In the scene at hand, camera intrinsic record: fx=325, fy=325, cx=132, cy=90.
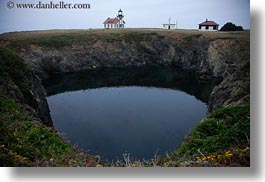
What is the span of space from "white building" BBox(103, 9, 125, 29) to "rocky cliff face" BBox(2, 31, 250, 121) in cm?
60

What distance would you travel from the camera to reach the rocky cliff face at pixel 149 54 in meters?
7.73

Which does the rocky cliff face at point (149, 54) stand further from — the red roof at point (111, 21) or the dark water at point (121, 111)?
the red roof at point (111, 21)

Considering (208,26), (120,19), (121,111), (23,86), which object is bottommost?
(121,111)

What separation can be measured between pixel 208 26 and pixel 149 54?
127 inches

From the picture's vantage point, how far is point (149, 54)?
10.3 meters

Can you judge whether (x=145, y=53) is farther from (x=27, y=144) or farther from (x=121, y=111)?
(x=27, y=144)

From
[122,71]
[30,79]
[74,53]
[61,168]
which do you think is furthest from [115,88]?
[61,168]

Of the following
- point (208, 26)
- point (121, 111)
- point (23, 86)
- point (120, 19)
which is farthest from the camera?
point (121, 111)

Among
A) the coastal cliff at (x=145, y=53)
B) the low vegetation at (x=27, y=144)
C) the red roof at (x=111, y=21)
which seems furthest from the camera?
the coastal cliff at (x=145, y=53)

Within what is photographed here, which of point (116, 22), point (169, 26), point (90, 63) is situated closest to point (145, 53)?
point (90, 63)

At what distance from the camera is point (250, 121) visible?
19.6ft

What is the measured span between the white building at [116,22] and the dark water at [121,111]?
236 cm

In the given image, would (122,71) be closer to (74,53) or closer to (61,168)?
(74,53)

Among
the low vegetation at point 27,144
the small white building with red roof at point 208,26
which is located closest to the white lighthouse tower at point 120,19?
the small white building with red roof at point 208,26
